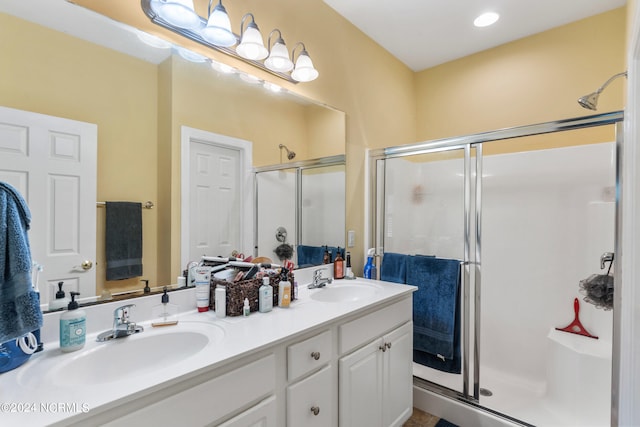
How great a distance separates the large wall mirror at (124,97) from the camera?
0.99m

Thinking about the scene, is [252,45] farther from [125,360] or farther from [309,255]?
[125,360]

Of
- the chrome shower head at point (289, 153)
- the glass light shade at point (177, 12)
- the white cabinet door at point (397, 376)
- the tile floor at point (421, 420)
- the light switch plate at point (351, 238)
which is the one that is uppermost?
the glass light shade at point (177, 12)

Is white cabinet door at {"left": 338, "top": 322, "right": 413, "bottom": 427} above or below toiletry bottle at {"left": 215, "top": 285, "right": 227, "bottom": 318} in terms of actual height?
below

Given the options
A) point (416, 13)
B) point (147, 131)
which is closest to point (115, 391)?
point (147, 131)

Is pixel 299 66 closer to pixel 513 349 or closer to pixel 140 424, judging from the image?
pixel 140 424

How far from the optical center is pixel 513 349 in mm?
2342

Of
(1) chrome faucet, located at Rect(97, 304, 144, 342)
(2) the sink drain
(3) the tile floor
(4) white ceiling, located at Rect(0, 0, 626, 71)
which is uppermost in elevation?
(4) white ceiling, located at Rect(0, 0, 626, 71)

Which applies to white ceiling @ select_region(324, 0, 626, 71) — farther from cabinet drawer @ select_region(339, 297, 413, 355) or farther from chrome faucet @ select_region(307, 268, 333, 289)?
cabinet drawer @ select_region(339, 297, 413, 355)

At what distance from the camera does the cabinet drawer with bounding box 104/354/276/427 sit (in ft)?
2.51

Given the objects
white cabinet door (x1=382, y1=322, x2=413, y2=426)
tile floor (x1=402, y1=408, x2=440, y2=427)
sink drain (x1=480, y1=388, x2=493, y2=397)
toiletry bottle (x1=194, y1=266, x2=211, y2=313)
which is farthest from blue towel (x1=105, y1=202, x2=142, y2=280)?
sink drain (x1=480, y1=388, x2=493, y2=397)

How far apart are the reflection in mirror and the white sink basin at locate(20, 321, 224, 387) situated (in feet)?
2.05

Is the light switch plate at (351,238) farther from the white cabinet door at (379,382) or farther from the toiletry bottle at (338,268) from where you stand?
the white cabinet door at (379,382)

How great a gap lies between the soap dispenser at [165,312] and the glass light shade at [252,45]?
3.81ft

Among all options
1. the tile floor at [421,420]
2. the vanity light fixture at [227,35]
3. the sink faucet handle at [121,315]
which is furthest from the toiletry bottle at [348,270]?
the sink faucet handle at [121,315]
